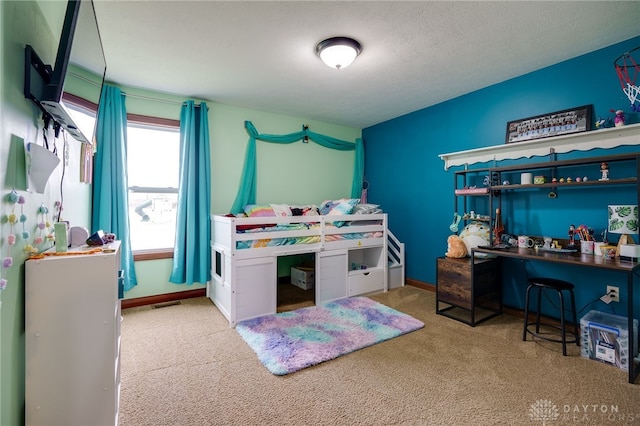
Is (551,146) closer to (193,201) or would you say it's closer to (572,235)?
(572,235)

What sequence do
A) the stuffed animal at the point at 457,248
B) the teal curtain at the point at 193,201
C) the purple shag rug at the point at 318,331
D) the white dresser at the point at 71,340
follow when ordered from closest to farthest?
the white dresser at the point at 71,340
the purple shag rug at the point at 318,331
the stuffed animal at the point at 457,248
the teal curtain at the point at 193,201

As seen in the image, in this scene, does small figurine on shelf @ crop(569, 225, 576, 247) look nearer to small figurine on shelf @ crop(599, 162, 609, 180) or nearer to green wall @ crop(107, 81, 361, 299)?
small figurine on shelf @ crop(599, 162, 609, 180)

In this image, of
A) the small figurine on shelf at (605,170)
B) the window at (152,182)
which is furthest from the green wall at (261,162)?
the small figurine on shelf at (605,170)

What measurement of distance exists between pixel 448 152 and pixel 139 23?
126 inches

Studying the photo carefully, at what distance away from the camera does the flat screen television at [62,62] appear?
121 centimetres

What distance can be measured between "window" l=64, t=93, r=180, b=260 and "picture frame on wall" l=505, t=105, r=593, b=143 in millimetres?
3577

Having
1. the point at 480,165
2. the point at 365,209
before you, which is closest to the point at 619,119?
the point at 480,165

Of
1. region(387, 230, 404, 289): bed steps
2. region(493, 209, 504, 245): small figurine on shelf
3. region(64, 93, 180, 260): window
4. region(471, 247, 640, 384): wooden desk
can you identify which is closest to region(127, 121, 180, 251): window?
region(64, 93, 180, 260): window

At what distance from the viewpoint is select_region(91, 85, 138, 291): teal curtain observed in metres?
2.84

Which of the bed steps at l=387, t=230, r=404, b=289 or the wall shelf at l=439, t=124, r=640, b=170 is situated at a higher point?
the wall shelf at l=439, t=124, r=640, b=170

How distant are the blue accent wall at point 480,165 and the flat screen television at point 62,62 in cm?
287

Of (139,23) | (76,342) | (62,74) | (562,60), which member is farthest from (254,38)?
(562,60)

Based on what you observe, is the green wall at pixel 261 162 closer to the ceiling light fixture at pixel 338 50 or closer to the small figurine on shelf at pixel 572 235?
the ceiling light fixture at pixel 338 50

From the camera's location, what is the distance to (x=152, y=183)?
131 inches
